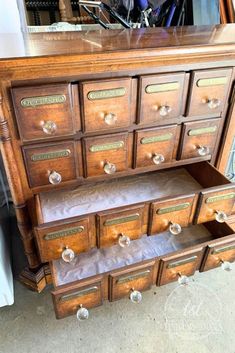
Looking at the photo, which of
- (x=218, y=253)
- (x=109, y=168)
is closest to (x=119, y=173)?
(x=109, y=168)

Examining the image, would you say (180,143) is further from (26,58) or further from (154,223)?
(26,58)

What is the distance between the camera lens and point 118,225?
2.42ft

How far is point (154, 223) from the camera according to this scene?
785mm

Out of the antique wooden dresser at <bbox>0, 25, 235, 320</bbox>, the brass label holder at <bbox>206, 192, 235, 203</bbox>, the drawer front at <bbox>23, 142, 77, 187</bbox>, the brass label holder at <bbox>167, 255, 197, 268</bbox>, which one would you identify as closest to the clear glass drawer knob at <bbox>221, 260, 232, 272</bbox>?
the antique wooden dresser at <bbox>0, 25, 235, 320</bbox>

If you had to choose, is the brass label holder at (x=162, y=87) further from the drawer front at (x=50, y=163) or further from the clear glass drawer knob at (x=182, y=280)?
the clear glass drawer knob at (x=182, y=280)

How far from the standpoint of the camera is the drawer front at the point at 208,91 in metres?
0.72

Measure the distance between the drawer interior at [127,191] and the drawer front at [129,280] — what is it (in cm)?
19

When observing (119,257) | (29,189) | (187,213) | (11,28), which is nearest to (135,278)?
(119,257)

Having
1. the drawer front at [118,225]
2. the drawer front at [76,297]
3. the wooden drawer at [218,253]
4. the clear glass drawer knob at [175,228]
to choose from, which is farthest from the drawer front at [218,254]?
the drawer front at [76,297]

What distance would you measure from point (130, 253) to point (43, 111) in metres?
0.52

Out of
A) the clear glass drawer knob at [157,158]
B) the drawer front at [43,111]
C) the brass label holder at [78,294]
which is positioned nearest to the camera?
the drawer front at [43,111]

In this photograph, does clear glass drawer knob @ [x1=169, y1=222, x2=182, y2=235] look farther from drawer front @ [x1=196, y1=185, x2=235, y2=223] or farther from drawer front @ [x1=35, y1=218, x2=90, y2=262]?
drawer front @ [x1=35, y1=218, x2=90, y2=262]

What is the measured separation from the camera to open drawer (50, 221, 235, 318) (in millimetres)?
718
